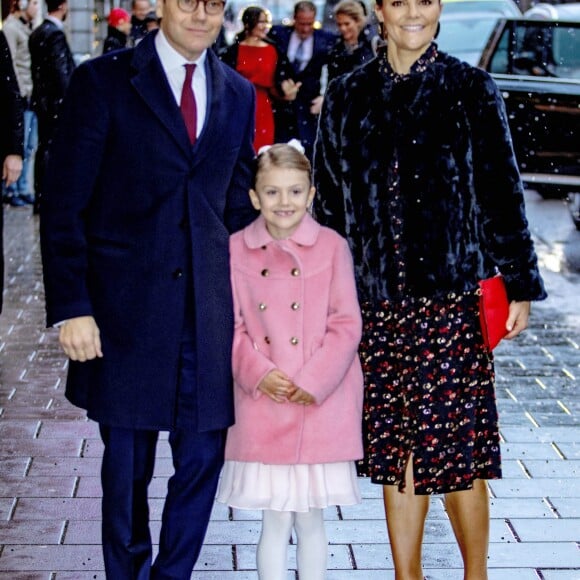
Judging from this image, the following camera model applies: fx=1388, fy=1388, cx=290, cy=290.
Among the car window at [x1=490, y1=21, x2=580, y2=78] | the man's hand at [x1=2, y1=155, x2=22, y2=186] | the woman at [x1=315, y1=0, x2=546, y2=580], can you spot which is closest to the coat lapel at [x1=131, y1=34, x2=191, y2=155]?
the woman at [x1=315, y1=0, x2=546, y2=580]

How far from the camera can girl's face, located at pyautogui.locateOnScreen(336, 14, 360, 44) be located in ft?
42.0

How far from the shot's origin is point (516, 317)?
410 centimetres

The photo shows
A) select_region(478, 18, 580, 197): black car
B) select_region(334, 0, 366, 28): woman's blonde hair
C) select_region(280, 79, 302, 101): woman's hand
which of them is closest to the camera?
select_region(478, 18, 580, 197): black car

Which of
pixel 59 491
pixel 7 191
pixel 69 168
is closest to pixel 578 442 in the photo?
pixel 59 491

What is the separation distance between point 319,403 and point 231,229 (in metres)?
0.58

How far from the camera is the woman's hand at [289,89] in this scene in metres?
12.6

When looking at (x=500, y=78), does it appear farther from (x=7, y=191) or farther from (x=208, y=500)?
(x=208, y=500)

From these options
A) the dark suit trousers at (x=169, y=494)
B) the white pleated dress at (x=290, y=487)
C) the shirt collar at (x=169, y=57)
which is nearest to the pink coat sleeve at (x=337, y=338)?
the white pleated dress at (x=290, y=487)

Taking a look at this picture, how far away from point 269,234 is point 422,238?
17.4 inches

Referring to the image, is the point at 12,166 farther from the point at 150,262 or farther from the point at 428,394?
the point at 428,394

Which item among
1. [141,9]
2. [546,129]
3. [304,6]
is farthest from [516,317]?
[141,9]

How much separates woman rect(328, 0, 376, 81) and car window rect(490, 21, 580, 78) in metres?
1.21

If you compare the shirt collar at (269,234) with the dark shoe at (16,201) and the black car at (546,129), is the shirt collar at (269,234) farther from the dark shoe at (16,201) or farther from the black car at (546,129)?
the dark shoe at (16,201)

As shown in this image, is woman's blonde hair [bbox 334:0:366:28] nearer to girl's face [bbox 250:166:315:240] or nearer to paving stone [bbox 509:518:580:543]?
paving stone [bbox 509:518:580:543]
